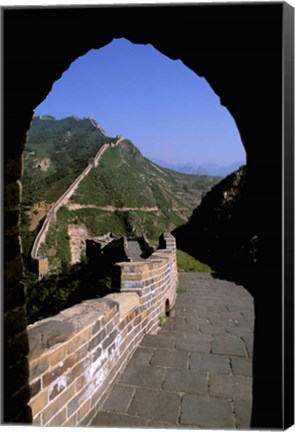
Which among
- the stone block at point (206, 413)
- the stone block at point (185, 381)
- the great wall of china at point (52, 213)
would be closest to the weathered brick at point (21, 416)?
the stone block at point (206, 413)

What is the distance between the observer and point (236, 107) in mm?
1685

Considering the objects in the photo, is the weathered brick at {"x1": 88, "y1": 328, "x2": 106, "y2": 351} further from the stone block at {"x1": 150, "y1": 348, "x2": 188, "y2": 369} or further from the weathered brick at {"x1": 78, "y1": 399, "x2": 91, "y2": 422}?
the stone block at {"x1": 150, "y1": 348, "x2": 188, "y2": 369}

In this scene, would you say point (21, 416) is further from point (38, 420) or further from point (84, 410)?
point (84, 410)

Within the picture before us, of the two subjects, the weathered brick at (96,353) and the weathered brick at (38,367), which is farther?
the weathered brick at (96,353)

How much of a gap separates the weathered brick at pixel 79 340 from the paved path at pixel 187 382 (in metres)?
0.72

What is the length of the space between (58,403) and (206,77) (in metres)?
2.21

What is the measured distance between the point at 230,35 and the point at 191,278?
11.6m

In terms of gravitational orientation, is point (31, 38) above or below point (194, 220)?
above

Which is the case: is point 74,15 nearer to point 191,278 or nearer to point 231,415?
point 231,415

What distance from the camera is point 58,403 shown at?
2.39 meters

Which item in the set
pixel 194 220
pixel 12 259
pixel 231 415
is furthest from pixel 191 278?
pixel 12 259

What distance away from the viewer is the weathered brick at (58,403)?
2.28 m

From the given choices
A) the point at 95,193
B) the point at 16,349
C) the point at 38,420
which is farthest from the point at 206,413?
the point at 95,193

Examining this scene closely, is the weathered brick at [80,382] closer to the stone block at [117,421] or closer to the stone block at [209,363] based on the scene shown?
the stone block at [117,421]
